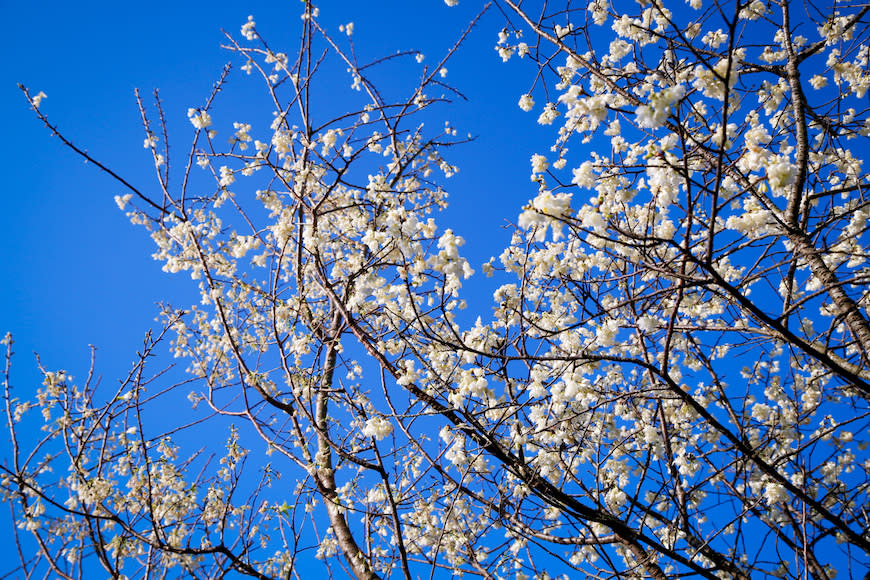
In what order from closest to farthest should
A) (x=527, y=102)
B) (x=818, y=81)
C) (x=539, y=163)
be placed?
(x=539, y=163), (x=527, y=102), (x=818, y=81)

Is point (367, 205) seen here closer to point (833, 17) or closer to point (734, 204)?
point (734, 204)

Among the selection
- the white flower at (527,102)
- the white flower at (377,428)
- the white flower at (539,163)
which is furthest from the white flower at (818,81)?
the white flower at (377,428)

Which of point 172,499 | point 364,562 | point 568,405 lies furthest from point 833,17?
point 172,499

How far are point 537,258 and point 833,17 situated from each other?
299cm

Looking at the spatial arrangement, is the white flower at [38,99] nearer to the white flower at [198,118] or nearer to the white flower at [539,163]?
the white flower at [198,118]

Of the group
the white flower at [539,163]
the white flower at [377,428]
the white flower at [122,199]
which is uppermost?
the white flower at [122,199]

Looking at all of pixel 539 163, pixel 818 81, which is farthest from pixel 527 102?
pixel 818 81

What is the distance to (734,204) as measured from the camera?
4262 mm

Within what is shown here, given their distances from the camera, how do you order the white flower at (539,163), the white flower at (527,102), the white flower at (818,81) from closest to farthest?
the white flower at (539,163) < the white flower at (527,102) < the white flower at (818,81)

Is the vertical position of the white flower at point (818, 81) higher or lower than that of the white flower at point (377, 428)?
higher

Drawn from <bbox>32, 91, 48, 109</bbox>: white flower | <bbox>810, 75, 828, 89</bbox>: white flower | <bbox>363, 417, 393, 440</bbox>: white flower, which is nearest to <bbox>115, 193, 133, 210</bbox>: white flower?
<bbox>32, 91, 48, 109</bbox>: white flower

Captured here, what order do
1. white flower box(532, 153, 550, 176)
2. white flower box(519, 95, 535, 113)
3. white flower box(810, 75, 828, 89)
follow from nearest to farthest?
1. white flower box(532, 153, 550, 176)
2. white flower box(519, 95, 535, 113)
3. white flower box(810, 75, 828, 89)

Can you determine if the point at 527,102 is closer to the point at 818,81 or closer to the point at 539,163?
the point at 539,163

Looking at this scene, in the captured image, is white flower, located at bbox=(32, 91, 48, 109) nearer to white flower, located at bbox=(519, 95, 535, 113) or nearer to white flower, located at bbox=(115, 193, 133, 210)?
white flower, located at bbox=(115, 193, 133, 210)
